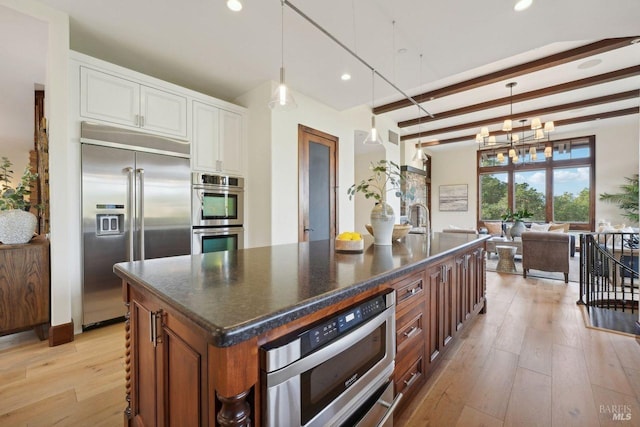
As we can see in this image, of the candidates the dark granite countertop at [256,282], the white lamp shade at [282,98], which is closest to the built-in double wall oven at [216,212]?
the white lamp shade at [282,98]

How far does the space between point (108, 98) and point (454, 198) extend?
967 centimetres

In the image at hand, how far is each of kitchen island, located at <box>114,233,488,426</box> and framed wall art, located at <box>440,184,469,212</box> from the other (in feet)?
28.2

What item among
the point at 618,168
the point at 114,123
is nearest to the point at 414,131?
the point at 618,168

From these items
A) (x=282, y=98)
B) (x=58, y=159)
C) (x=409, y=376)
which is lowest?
(x=409, y=376)

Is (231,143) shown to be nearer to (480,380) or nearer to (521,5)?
(521,5)

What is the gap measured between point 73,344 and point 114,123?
6.58 ft

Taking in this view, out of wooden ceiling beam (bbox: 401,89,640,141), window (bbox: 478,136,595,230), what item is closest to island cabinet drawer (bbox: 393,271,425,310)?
wooden ceiling beam (bbox: 401,89,640,141)

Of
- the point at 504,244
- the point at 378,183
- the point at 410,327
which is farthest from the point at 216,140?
the point at 504,244

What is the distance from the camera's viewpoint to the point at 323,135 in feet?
14.4

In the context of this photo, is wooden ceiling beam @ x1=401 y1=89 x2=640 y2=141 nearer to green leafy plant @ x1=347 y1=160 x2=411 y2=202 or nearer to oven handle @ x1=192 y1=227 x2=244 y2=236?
green leafy plant @ x1=347 y1=160 x2=411 y2=202

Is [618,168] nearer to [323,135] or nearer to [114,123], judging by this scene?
[323,135]

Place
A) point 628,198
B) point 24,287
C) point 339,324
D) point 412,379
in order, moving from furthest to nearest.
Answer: point 628,198 < point 24,287 < point 412,379 < point 339,324

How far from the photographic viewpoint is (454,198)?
962cm

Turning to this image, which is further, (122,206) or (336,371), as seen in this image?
(122,206)
